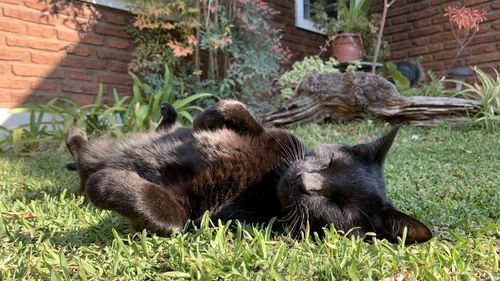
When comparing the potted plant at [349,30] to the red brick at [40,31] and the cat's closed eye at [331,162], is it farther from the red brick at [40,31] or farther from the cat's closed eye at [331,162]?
the cat's closed eye at [331,162]

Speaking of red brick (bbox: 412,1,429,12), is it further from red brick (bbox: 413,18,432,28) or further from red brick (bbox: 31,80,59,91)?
red brick (bbox: 31,80,59,91)

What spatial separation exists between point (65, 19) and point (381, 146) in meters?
3.94

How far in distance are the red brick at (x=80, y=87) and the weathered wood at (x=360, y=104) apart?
2002mm

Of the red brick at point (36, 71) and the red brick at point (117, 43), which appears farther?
the red brick at point (117, 43)

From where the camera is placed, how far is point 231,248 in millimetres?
1059

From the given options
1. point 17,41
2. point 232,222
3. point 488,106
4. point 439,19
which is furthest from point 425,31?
point 232,222

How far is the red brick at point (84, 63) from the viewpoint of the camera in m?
4.32

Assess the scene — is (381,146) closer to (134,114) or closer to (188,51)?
(134,114)

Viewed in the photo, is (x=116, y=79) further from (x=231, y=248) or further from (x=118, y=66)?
(x=231, y=248)

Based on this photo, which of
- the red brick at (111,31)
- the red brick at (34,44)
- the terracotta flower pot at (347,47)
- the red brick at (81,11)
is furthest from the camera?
the terracotta flower pot at (347,47)

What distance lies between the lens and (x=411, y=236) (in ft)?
3.75

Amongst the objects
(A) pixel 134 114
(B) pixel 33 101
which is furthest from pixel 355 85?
(B) pixel 33 101

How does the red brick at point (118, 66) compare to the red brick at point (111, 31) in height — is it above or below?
below

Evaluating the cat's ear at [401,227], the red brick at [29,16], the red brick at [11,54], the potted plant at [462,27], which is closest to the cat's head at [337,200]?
the cat's ear at [401,227]
